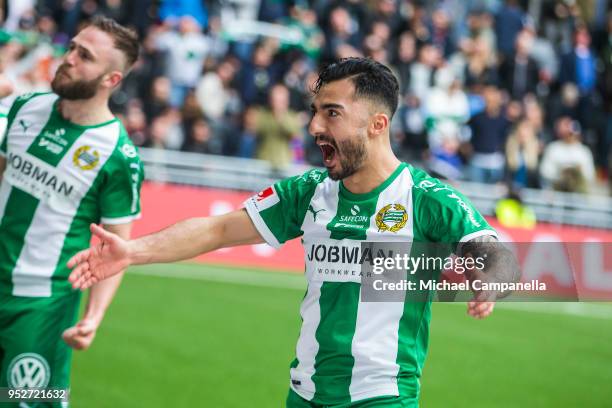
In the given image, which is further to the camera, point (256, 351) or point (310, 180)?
point (256, 351)

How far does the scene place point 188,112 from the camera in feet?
54.4

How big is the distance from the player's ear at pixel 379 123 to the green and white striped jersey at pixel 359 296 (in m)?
0.22

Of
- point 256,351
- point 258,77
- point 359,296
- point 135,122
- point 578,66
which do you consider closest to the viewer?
point 359,296

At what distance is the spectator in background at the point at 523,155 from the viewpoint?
63.5 ft

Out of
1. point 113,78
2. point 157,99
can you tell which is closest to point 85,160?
point 113,78

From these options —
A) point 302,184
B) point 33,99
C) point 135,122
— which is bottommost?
point 302,184

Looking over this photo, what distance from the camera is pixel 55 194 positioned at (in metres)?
5.51

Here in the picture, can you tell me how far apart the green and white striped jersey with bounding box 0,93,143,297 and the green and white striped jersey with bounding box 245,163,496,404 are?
145 centimetres

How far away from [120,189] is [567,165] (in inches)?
612

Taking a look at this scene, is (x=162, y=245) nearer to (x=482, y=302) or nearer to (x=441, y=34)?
(x=482, y=302)

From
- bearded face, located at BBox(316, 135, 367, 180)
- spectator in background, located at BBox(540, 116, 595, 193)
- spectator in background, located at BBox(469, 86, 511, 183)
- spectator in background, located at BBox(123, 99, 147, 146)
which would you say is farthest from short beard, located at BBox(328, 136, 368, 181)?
spectator in background, located at BBox(540, 116, 595, 193)

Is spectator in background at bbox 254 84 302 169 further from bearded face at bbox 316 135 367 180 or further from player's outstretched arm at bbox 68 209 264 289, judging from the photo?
bearded face at bbox 316 135 367 180

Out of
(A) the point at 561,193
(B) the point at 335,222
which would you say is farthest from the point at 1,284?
(A) the point at 561,193

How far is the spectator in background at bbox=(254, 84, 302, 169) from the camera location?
16.8 m
